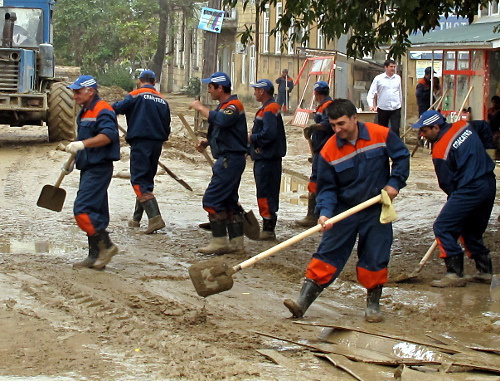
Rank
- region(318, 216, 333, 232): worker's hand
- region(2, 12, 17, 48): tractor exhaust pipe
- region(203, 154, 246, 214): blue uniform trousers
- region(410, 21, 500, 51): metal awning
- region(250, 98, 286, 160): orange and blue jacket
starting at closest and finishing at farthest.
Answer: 1. region(318, 216, 333, 232): worker's hand
2. region(203, 154, 246, 214): blue uniform trousers
3. region(250, 98, 286, 160): orange and blue jacket
4. region(410, 21, 500, 51): metal awning
5. region(2, 12, 17, 48): tractor exhaust pipe

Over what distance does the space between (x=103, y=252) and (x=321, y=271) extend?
2.39m

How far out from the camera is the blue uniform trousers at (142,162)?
952cm

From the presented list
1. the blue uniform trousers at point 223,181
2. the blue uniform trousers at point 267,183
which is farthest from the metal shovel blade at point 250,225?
the blue uniform trousers at point 223,181

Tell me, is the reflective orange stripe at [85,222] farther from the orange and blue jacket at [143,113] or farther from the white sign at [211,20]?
the white sign at [211,20]

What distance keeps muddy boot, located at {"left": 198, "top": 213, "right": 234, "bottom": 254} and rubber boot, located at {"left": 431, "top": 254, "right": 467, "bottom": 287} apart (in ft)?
7.17

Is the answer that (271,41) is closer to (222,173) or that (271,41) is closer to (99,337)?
(222,173)

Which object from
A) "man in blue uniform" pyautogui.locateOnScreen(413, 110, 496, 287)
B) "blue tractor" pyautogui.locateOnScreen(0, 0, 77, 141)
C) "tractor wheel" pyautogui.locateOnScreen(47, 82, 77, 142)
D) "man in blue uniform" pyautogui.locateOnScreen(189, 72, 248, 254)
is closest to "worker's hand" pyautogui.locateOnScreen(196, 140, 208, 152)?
"man in blue uniform" pyautogui.locateOnScreen(189, 72, 248, 254)

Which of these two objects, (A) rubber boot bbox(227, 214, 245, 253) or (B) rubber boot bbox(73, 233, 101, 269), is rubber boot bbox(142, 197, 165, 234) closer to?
(A) rubber boot bbox(227, 214, 245, 253)

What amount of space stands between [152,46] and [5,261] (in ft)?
139

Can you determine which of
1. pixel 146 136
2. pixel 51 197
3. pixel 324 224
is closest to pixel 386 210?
pixel 324 224

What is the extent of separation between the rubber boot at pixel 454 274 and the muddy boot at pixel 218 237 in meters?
2.18

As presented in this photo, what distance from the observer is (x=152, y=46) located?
4916 centimetres

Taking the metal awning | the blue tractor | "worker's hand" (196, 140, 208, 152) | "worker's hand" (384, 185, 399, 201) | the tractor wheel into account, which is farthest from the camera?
the tractor wheel

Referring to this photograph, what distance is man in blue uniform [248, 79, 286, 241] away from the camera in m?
9.08
